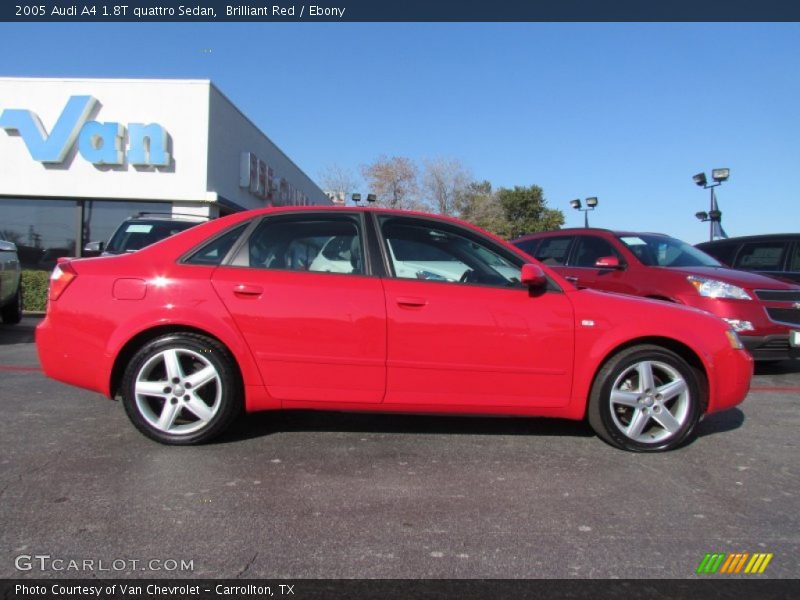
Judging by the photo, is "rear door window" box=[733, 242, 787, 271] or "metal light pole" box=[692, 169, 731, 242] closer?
"rear door window" box=[733, 242, 787, 271]

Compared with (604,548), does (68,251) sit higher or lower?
A: higher

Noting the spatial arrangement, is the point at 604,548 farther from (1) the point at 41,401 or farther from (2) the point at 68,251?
(2) the point at 68,251

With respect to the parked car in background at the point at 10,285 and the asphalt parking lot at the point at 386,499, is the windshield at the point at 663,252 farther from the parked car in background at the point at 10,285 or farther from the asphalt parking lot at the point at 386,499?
the parked car in background at the point at 10,285

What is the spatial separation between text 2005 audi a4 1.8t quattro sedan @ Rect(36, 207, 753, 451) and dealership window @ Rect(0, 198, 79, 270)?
13179 millimetres

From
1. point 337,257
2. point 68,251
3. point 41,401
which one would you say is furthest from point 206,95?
point 337,257

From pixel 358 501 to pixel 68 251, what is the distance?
15060mm

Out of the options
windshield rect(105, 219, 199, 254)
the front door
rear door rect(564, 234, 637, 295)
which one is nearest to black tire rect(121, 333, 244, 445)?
the front door

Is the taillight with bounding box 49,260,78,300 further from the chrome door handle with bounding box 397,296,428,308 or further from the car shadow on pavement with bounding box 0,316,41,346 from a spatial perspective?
the car shadow on pavement with bounding box 0,316,41,346

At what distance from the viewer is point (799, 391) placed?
5.96m

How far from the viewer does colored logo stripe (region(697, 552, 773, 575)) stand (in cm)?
243

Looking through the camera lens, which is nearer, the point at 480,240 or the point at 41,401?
the point at 480,240

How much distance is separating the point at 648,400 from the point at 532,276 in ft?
3.63

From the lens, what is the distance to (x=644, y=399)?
12.4 feet

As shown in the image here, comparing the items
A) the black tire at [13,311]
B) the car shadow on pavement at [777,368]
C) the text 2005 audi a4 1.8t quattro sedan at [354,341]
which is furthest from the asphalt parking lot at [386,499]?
the black tire at [13,311]
